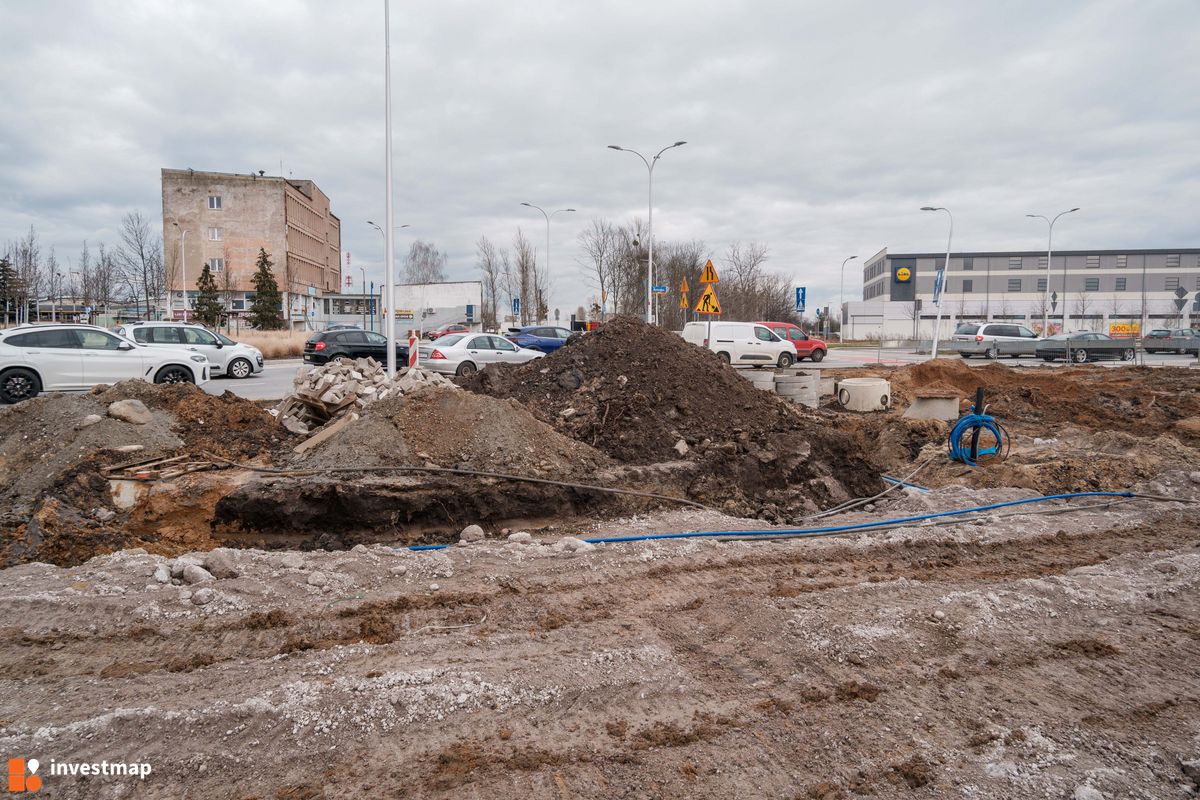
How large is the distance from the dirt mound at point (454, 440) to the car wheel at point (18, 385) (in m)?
10.9

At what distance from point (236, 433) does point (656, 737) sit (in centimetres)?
733

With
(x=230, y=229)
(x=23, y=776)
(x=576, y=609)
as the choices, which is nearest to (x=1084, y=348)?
(x=576, y=609)

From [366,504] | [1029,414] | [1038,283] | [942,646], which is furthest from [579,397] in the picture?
[1038,283]

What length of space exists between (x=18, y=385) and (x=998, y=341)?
1480 inches

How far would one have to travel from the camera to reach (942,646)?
441cm

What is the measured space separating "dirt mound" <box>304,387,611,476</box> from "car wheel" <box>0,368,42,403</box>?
10932mm

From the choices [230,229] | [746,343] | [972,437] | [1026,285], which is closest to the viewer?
[972,437]

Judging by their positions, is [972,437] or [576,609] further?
[972,437]

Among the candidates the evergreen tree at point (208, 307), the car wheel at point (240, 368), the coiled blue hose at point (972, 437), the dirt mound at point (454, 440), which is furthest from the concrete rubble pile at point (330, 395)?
the evergreen tree at point (208, 307)

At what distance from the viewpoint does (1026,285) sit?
253 feet

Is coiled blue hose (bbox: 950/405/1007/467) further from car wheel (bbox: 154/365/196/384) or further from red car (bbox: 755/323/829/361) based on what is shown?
red car (bbox: 755/323/829/361)

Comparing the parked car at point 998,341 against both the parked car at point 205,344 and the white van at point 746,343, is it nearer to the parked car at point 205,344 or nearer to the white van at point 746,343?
the white van at point 746,343

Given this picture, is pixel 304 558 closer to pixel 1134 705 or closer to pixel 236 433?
pixel 236 433

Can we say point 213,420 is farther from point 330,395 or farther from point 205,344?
point 205,344
